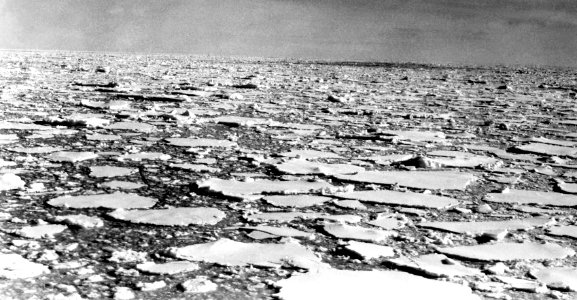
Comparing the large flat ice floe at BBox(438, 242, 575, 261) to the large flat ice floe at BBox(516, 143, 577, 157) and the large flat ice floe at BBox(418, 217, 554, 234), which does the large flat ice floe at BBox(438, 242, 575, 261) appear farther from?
the large flat ice floe at BBox(516, 143, 577, 157)

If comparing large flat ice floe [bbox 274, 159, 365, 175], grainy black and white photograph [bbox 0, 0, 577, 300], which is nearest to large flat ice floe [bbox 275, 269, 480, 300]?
grainy black and white photograph [bbox 0, 0, 577, 300]

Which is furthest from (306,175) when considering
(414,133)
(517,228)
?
(414,133)

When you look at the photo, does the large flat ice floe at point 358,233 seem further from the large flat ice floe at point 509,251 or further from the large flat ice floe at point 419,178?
the large flat ice floe at point 419,178

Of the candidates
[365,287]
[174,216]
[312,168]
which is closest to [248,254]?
[365,287]

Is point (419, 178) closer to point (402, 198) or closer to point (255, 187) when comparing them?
point (402, 198)

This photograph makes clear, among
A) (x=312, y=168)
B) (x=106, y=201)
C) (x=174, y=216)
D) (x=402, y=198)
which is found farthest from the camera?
(x=312, y=168)

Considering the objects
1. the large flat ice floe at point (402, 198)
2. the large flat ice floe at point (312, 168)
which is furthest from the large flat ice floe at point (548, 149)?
the large flat ice floe at point (402, 198)
